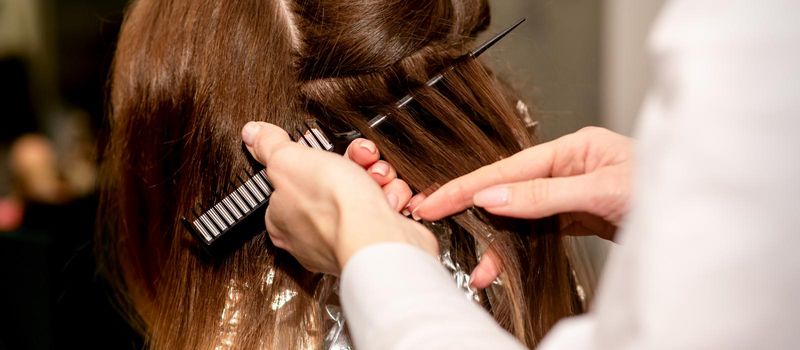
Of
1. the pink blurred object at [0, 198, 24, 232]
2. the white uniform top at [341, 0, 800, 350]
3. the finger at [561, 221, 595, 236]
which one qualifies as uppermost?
the white uniform top at [341, 0, 800, 350]

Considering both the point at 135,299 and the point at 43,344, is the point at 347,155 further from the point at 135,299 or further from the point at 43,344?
the point at 43,344

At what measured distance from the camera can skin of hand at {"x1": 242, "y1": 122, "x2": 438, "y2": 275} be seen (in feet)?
1.74

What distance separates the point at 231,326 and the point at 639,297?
18.7 inches

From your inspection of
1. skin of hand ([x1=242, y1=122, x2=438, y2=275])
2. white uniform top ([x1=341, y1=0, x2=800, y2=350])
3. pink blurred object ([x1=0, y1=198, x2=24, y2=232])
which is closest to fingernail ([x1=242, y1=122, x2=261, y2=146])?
skin of hand ([x1=242, y1=122, x2=438, y2=275])

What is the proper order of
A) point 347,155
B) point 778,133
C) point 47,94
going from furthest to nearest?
1. point 47,94
2. point 347,155
3. point 778,133

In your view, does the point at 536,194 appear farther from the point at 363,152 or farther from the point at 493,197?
the point at 363,152

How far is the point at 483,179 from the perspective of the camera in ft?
2.20

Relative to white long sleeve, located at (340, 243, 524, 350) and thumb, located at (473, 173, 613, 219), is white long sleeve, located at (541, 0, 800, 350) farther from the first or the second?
thumb, located at (473, 173, 613, 219)

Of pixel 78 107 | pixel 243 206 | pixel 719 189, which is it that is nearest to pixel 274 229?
pixel 243 206

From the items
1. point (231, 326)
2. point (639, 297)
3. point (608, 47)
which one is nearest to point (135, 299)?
point (231, 326)

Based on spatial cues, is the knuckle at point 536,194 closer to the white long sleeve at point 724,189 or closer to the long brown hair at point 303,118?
the long brown hair at point 303,118

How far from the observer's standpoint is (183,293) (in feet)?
2.57

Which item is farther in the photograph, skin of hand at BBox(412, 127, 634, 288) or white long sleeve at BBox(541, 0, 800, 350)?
skin of hand at BBox(412, 127, 634, 288)

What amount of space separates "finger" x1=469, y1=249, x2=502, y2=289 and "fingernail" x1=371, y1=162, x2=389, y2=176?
4.7 inches
